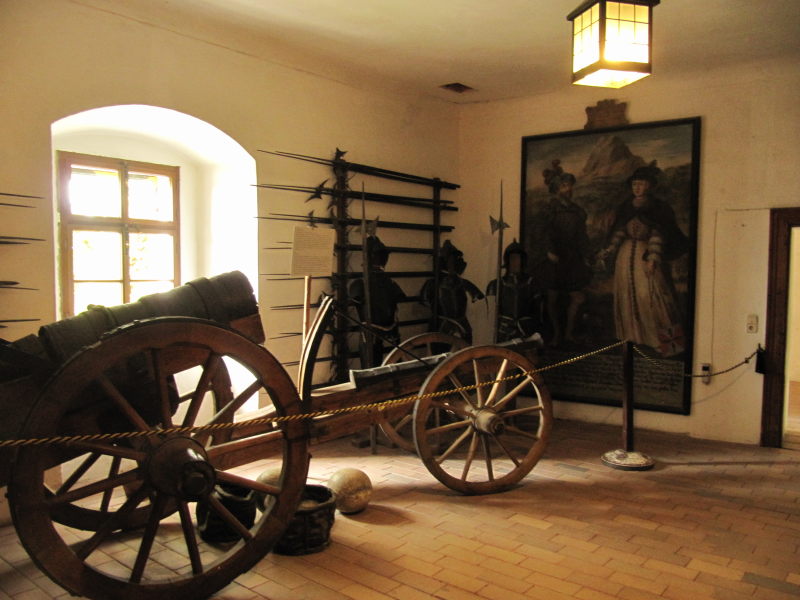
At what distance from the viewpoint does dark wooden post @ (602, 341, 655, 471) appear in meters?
4.98

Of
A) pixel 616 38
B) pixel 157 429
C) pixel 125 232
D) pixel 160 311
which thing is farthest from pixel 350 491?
pixel 616 38

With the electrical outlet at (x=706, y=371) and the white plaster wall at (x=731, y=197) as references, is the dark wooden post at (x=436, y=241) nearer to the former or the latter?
the white plaster wall at (x=731, y=197)

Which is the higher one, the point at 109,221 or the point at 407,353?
the point at 109,221

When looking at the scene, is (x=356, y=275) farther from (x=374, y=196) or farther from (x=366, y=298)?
(x=374, y=196)

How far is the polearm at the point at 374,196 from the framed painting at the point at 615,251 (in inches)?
40.8

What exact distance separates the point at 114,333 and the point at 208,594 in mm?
1190

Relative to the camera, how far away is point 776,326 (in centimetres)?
575

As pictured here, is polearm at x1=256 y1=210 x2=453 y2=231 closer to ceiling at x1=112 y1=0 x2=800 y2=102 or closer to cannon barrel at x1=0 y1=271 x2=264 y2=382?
ceiling at x1=112 y1=0 x2=800 y2=102

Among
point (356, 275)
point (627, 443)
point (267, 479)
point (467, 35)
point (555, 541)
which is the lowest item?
point (555, 541)

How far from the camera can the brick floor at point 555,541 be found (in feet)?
9.93

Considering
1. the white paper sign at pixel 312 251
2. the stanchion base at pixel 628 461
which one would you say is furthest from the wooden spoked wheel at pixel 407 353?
the stanchion base at pixel 628 461

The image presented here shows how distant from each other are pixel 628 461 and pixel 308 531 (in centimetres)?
278

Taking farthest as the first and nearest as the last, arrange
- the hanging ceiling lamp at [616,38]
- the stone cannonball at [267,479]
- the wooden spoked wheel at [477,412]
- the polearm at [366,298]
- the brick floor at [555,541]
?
1. the polearm at [366,298]
2. the wooden spoked wheel at [477,412]
3. the stone cannonball at [267,479]
4. the hanging ceiling lamp at [616,38]
5. the brick floor at [555,541]

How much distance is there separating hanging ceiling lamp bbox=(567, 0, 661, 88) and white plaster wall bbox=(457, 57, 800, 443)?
3113 mm
